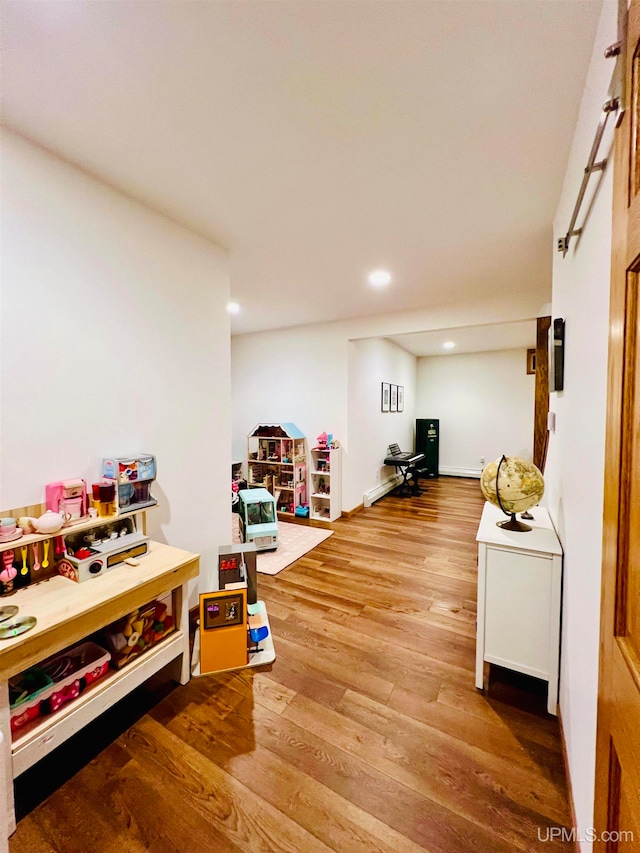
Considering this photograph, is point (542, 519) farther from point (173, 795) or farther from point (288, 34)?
point (288, 34)

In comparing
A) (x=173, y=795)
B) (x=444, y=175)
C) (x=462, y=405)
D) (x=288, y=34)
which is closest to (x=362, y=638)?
(x=173, y=795)

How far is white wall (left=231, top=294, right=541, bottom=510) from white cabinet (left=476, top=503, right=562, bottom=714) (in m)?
2.67

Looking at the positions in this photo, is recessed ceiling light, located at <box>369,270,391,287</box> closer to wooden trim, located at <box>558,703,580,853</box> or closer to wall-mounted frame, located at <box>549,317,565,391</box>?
wall-mounted frame, located at <box>549,317,565,391</box>

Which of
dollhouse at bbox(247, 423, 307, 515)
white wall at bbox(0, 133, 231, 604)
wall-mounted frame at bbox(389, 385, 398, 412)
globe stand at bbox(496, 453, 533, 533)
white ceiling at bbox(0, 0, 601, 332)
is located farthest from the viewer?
wall-mounted frame at bbox(389, 385, 398, 412)

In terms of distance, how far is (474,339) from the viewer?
560cm

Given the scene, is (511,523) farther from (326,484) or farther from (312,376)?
(312,376)

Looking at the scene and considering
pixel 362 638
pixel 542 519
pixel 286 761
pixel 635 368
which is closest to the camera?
pixel 635 368

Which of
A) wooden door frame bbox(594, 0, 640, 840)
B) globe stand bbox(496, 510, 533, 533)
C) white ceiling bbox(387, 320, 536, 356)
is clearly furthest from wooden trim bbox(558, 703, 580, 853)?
white ceiling bbox(387, 320, 536, 356)

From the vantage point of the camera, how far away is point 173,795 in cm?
126

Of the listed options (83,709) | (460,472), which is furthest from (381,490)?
(83,709)

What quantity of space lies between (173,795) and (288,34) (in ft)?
8.84

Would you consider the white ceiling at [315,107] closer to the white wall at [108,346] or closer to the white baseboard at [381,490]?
the white wall at [108,346]

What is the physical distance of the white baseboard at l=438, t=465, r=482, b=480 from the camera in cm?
697

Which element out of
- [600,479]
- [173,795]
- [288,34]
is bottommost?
[173,795]
